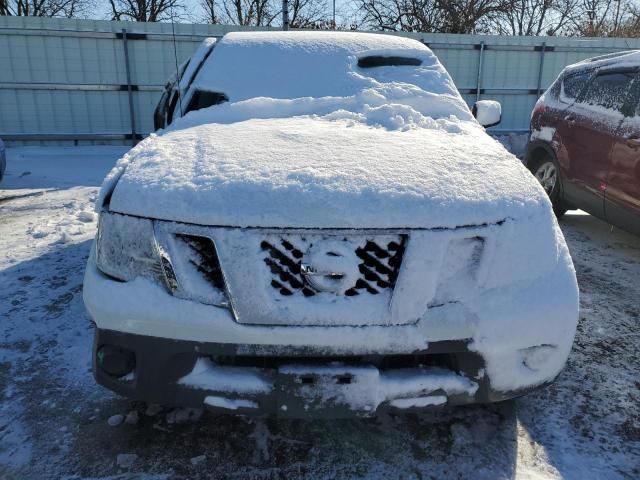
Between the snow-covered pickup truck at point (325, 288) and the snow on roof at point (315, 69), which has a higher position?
the snow on roof at point (315, 69)

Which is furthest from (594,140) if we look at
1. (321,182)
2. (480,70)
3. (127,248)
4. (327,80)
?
(480,70)

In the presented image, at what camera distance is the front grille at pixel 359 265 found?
161 cm

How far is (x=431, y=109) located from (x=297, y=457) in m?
2.09

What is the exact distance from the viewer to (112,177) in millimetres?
1889

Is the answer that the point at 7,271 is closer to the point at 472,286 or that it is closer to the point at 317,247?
the point at 317,247

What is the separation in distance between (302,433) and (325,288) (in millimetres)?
739

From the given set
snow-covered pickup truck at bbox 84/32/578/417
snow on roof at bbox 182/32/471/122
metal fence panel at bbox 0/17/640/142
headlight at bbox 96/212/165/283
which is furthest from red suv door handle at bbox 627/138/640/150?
metal fence panel at bbox 0/17/640/142

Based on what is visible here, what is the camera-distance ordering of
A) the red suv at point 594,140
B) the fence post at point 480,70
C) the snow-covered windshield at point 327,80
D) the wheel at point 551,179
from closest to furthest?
1. the snow-covered windshield at point 327,80
2. the red suv at point 594,140
3. the wheel at point 551,179
4. the fence post at point 480,70

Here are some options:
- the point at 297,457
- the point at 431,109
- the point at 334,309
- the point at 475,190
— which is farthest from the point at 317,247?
the point at 431,109

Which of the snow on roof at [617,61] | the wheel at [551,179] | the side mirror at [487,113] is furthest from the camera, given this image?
the wheel at [551,179]

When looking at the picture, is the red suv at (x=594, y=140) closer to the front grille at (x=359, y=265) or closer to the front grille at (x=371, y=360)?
the front grille at (x=371, y=360)

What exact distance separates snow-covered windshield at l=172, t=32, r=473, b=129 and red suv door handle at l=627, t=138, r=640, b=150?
5.13ft

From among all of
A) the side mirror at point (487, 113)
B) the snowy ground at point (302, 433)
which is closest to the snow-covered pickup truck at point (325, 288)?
the snowy ground at point (302, 433)

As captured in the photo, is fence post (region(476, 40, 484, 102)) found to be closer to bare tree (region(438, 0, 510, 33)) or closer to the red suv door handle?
the red suv door handle
